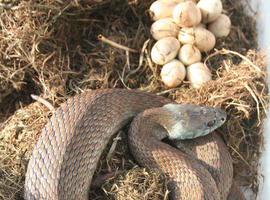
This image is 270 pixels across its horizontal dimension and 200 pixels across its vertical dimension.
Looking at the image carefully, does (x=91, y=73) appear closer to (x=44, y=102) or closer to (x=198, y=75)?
(x=44, y=102)

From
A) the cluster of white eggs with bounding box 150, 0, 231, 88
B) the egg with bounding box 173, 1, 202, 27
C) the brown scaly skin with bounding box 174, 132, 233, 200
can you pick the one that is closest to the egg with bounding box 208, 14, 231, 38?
the cluster of white eggs with bounding box 150, 0, 231, 88

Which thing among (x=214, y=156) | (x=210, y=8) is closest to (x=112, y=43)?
(x=210, y=8)

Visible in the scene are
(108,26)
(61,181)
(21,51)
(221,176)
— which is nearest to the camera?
(61,181)

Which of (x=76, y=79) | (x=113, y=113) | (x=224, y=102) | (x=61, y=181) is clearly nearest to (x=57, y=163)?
(x=61, y=181)

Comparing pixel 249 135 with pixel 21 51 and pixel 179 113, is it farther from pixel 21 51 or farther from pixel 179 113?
pixel 21 51

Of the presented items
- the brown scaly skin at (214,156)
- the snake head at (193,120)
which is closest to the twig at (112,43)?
the snake head at (193,120)

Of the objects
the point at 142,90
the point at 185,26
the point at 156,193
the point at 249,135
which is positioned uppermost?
the point at 185,26

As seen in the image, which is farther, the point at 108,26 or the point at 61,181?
the point at 108,26

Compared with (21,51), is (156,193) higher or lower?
lower
